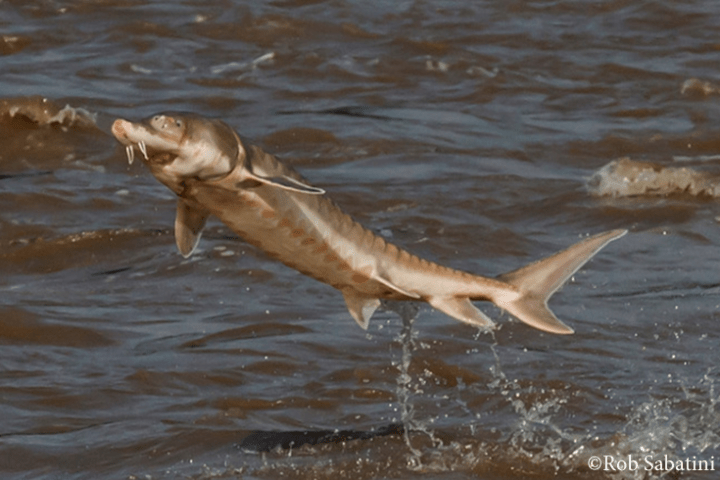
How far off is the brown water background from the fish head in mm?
1370

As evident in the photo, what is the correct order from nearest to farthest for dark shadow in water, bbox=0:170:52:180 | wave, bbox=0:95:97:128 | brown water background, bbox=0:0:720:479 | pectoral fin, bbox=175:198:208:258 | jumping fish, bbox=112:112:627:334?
jumping fish, bbox=112:112:627:334 → pectoral fin, bbox=175:198:208:258 → brown water background, bbox=0:0:720:479 → dark shadow in water, bbox=0:170:52:180 → wave, bbox=0:95:97:128

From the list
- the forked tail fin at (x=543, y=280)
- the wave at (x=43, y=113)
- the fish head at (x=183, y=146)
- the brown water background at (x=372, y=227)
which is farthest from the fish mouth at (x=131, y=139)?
the wave at (x=43, y=113)

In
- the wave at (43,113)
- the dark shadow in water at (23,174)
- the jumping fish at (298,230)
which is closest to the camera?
the jumping fish at (298,230)

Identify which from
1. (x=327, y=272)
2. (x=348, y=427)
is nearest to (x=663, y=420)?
(x=348, y=427)

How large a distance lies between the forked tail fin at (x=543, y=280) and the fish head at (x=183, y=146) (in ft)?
3.12

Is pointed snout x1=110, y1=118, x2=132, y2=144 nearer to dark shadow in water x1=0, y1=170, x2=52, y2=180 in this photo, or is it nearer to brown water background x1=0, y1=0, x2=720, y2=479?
brown water background x1=0, y1=0, x2=720, y2=479

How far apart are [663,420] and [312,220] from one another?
1745 mm

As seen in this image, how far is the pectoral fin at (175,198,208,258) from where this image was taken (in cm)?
413

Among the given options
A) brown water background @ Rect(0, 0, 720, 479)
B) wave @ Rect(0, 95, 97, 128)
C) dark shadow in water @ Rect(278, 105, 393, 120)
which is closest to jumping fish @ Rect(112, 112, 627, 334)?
brown water background @ Rect(0, 0, 720, 479)

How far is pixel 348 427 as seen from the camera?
5.34 meters

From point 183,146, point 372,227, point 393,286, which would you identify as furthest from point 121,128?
point 372,227

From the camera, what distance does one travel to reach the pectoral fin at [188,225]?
413 centimetres

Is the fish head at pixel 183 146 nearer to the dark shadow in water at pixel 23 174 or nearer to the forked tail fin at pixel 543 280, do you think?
the forked tail fin at pixel 543 280

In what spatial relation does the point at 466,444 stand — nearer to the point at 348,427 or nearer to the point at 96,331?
the point at 348,427
